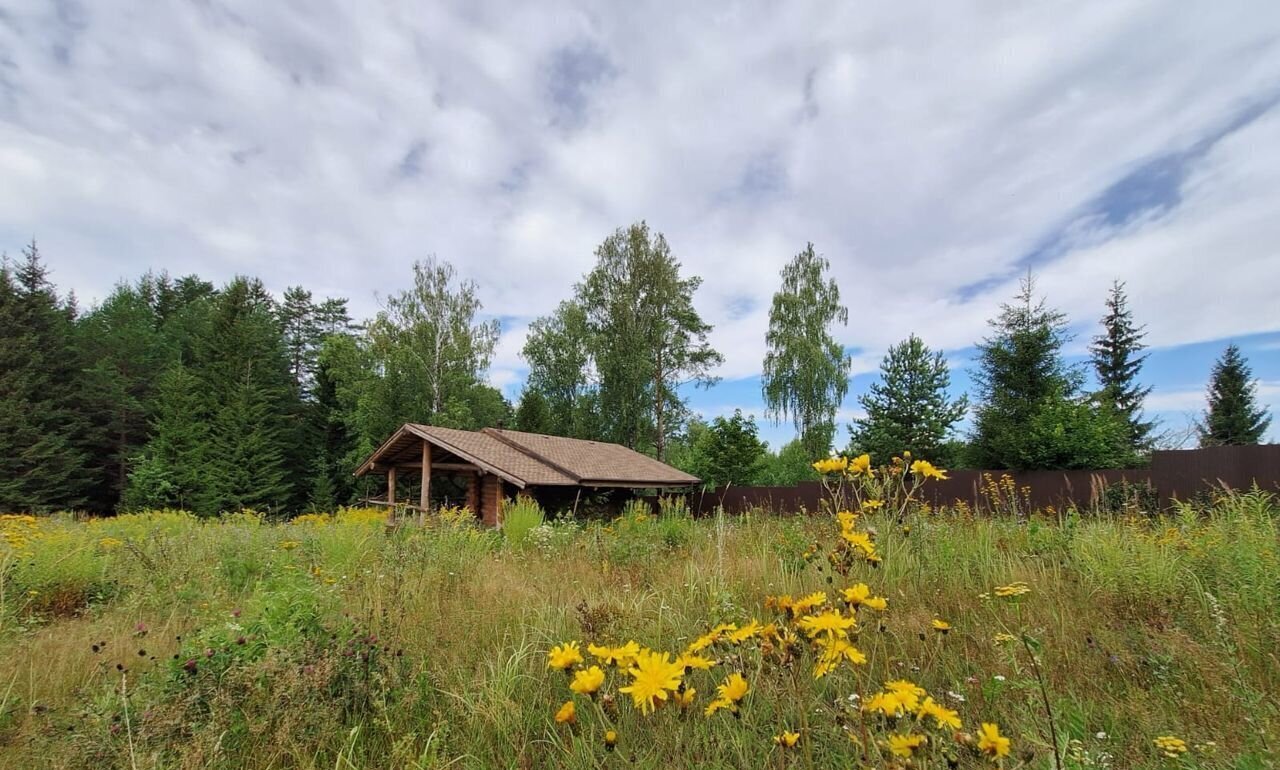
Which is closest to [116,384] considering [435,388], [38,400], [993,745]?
[38,400]

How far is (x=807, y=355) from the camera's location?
19359 mm

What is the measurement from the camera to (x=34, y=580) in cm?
426

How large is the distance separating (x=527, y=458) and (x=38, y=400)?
72.8 feet

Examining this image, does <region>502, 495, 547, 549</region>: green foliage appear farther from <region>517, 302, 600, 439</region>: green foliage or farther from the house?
<region>517, 302, 600, 439</region>: green foliage

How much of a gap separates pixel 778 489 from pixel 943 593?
11511 millimetres

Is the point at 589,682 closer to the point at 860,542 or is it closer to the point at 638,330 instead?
the point at 860,542

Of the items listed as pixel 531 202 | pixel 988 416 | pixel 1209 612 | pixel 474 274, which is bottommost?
pixel 1209 612

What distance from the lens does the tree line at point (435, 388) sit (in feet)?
61.6

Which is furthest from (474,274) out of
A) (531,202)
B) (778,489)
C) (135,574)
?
(135,574)

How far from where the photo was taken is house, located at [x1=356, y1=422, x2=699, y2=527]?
1201cm

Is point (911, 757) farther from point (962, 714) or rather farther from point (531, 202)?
point (531, 202)

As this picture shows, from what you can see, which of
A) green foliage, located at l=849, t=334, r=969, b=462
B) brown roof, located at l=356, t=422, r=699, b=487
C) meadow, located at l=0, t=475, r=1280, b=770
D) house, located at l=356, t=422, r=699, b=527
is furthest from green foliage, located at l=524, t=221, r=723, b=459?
meadow, located at l=0, t=475, r=1280, b=770

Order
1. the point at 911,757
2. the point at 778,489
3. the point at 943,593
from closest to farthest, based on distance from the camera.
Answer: the point at 911,757 < the point at 943,593 < the point at 778,489

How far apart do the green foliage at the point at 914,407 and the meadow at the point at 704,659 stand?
11.7m
